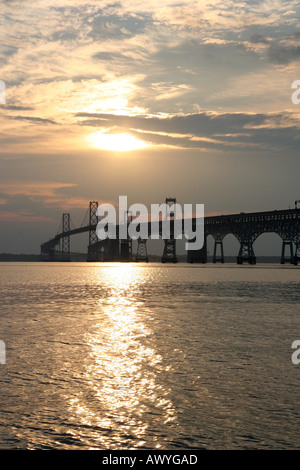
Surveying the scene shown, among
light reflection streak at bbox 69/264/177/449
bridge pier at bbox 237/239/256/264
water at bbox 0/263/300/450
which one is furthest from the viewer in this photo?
bridge pier at bbox 237/239/256/264

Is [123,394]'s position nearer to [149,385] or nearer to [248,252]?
[149,385]

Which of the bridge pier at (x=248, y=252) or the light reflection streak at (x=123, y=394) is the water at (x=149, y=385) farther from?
the bridge pier at (x=248, y=252)

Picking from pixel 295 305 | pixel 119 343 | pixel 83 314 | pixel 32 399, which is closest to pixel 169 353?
pixel 119 343

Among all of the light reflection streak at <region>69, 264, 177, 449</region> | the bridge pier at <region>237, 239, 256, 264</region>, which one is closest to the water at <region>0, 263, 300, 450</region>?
the light reflection streak at <region>69, 264, 177, 449</region>

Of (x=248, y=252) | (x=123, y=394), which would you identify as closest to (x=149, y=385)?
(x=123, y=394)

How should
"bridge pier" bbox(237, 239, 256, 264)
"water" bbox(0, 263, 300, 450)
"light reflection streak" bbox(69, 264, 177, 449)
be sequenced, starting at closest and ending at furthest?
"water" bbox(0, 263, 300, 450) → "light reflection streak" bbox(69, 264, 177, 449) → "bridge pier" bbox(237, 239, 256, 264)

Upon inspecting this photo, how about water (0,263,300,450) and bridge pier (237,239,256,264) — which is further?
bridge pier (237,239,256,264)

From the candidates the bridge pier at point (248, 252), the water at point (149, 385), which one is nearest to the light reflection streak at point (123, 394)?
the water at point (149, 385)

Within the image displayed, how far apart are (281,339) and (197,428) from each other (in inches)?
452

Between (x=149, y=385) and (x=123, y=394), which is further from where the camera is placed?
(x=149, y=385)

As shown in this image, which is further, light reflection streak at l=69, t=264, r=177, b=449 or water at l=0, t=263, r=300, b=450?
light reflection streak at l=69, t=264, r=177, b=449

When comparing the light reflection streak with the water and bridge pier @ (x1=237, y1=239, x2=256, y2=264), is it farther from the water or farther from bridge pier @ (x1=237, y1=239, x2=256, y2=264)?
bridge pier @ (x1=237, y1=239, x2=256, y2=264)

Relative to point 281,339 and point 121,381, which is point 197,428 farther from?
A: point 281,339

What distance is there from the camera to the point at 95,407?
11.7 meters
